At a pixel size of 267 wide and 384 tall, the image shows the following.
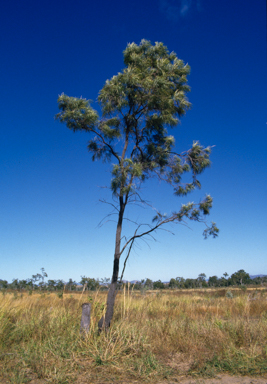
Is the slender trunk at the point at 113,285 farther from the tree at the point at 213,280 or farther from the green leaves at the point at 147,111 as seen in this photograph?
the tree at the point at 213,280

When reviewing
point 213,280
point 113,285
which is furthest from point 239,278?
point 113,285

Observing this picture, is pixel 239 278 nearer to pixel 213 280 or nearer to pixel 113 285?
pixel 213 280

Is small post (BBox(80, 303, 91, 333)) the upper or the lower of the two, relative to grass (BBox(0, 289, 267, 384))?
upper

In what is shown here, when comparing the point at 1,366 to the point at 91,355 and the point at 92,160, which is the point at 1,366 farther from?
the point at 92,160

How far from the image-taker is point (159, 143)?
297 inches

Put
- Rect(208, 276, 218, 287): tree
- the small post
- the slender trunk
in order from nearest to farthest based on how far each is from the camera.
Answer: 1. the small post
2. the slender trunk
3. Rect(208, 276, 218, 287): tree

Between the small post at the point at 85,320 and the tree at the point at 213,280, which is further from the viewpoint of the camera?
the tree at the point at 213,280

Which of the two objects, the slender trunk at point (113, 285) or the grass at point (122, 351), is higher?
the slender trunk at point (113, 285)

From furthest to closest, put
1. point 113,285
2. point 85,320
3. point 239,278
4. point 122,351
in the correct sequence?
point 239,278
point 113,285
point 85,320
point 122,351

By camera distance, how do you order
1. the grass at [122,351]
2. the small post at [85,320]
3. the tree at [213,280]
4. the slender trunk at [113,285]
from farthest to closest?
1. the tree at [213,280]
2. the slender trunk at [113,285]
3. the small post at [85,320]
4. the grass at [122,351]

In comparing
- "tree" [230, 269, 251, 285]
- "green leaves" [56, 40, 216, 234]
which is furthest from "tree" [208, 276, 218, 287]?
"green leaves" [56, 40, 216, 234]

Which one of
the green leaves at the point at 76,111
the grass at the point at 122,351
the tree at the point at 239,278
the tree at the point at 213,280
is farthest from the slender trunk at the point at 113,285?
the tree at the point at 213,280

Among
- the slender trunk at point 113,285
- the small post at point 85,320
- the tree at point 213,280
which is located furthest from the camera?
the tree at point 213,280

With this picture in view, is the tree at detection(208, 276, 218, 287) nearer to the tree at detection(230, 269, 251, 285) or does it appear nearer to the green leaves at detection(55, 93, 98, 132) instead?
the tree at detection(230, 269, 251, 285)
